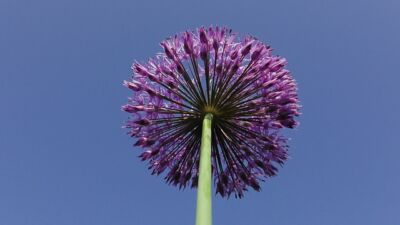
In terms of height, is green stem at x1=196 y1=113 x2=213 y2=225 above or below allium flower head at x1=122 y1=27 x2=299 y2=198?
below

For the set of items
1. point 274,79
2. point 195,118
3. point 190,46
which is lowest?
point 195,118

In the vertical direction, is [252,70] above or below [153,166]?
above

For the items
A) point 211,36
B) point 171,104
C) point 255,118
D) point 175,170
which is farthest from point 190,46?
point 175,170

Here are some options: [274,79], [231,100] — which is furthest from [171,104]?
A: [274,79]

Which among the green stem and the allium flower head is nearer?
the green stem

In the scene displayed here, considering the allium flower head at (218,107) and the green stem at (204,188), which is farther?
the allium flower head at (218,107)

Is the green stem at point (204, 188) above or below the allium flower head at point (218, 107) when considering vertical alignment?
below

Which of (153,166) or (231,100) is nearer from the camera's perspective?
(231,100)

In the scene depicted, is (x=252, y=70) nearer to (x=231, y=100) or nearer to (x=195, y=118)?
(x=231, y=100)
